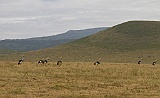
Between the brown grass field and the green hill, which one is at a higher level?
the green hill

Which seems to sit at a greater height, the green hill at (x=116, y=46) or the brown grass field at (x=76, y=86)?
the green hill at (x=116, y=46)

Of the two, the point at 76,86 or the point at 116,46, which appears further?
the point at 116,46

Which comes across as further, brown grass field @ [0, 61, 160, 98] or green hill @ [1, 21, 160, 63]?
green hill @ [1, 21, 160, 63]

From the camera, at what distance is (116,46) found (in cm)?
9612

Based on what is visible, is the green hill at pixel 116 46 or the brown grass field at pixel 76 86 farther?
the green hill at pixel 116 46

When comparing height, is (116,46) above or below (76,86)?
above

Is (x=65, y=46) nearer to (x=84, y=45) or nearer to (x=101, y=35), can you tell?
(x=84, y=45)

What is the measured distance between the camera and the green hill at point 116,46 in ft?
262

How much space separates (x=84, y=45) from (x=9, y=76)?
72.9 metres

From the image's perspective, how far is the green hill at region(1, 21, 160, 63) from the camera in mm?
79875

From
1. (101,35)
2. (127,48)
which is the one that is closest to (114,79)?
(127,48)

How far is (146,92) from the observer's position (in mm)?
19516

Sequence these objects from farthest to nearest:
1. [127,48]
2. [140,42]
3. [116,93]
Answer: [140,42], [127,48], [116,93]

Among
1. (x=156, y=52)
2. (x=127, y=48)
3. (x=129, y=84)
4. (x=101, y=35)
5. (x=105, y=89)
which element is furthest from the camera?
(x=101, y=35)
